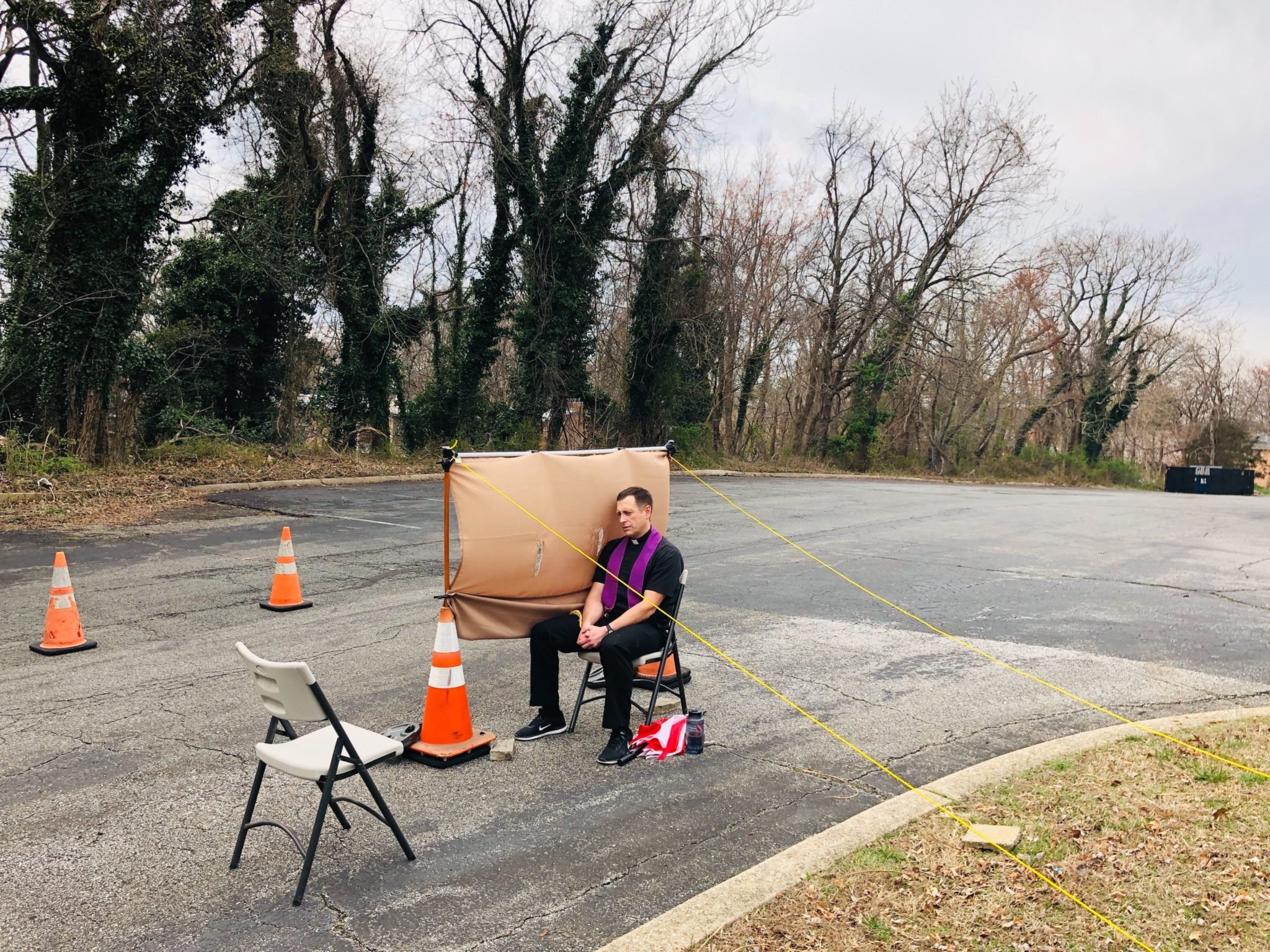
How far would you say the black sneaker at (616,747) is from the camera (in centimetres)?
532

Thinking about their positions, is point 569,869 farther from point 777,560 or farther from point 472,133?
point 472,133

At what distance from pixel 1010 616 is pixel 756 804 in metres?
5.64

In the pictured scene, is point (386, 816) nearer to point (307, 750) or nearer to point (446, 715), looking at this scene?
point (307, 750)

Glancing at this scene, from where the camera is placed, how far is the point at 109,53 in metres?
18.2

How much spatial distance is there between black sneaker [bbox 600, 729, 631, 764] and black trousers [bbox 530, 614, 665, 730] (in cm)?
4

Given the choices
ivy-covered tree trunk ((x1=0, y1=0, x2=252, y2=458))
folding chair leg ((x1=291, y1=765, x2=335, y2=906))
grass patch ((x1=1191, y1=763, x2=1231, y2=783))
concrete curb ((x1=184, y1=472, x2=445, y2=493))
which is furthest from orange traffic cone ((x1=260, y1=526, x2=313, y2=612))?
ivy-covered tree trunk ((x1=0, y1=0, x2=252, y2=458))

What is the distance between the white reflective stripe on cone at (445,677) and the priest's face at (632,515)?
1373mm

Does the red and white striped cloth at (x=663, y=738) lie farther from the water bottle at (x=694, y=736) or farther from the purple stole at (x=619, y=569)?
the purple stole at (x=619, y=569)

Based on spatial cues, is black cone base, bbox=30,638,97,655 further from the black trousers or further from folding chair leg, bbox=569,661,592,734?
folding chair leg, bbox=569,661,592,734

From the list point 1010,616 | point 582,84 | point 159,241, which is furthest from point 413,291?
point 1010,616

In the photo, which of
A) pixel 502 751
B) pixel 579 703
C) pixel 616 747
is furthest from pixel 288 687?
pixel 579 703

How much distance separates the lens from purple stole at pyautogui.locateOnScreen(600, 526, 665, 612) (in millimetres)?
5992

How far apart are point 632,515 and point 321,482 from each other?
52.1ft

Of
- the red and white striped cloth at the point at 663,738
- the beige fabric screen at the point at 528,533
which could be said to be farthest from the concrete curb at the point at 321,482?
the red and white striped cloth at the point at 663,738
